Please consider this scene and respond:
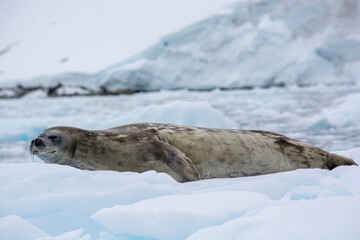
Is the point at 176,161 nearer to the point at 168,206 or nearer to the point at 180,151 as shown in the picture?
the point at 180,151

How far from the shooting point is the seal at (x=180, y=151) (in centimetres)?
214

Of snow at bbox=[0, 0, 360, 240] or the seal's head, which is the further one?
the seal's head

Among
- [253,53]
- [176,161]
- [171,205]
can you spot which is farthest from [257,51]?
[171,205]

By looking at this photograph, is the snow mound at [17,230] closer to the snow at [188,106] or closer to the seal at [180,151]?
the snow at [188,106]

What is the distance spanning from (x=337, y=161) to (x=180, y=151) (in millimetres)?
967

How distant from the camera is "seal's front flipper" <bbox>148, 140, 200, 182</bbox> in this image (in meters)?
2.09

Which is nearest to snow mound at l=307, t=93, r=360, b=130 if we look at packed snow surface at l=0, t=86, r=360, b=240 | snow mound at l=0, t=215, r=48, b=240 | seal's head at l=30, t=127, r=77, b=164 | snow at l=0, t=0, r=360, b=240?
snow at l=0, t=0, r=360, b=240

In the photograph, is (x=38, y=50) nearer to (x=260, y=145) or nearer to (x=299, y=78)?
(x=299, y=78)

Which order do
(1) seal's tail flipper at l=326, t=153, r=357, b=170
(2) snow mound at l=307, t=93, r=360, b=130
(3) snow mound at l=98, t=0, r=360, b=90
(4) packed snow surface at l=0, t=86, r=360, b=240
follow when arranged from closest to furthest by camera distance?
(4) packed snow surface at l=0, t=86, r=360, b=240 < (1) seal's tail flipper at l=326, t=153, r=357, b=170 < (2) snow mound at l=307, t=93, r=360, b=130 < (3) snow mound at l=98, t=0, r=360, b=90

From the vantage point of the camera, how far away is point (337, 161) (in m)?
2.58

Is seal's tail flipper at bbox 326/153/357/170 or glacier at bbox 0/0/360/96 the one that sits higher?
seal's tail flipper at bbox 326/153/357/170

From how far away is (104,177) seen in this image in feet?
6.07

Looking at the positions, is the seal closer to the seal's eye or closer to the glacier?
the seal's eye

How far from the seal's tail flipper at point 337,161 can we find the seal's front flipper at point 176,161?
921 millimetres
